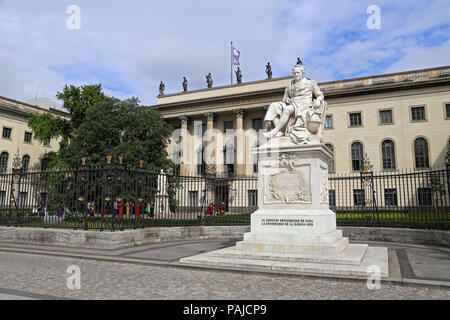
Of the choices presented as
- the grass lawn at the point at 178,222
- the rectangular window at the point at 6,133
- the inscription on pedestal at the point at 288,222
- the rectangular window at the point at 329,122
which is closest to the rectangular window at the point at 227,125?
the rectangular window at the point at 329,122

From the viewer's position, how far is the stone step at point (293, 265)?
20.8 ft

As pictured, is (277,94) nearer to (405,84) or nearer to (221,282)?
(405,84)

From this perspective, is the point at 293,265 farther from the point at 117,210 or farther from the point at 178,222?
the point at 178,222

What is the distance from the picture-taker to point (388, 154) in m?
39.8

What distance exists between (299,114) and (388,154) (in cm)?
3574

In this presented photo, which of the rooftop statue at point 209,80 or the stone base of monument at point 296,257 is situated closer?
the stone base of monument at point 296,257

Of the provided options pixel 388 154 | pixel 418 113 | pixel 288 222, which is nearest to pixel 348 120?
pixel 388 154

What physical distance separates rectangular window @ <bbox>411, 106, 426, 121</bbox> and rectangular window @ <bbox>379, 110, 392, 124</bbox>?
237 centimetres

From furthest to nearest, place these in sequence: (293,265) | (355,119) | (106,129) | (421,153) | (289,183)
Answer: (355,119)
(421,153)
(106,129)
(289,183)
(293,265)

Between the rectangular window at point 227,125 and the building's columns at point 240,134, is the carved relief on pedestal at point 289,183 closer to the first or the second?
the building's columns at point 240,134

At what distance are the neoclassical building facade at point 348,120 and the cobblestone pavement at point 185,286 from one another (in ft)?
99.2

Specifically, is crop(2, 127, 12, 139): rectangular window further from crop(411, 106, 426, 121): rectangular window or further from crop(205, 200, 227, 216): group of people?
crop(411, 106, 426, 121): rectangular window
